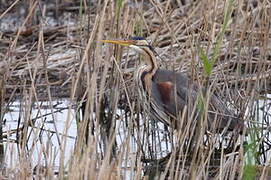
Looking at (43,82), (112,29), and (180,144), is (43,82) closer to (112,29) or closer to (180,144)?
(112,29)

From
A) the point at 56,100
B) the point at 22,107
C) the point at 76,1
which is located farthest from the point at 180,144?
the point at 76,1

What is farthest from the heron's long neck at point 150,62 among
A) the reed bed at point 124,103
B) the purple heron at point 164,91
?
the reed bed at point 124,103

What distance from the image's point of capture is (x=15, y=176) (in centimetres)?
419

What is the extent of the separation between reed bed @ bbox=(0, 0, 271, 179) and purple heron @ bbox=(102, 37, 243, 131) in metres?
0.10

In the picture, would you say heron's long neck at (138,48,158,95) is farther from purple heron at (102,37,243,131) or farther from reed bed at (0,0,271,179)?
reed bed at (0,0,271,179)

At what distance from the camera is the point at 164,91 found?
560 centimetres

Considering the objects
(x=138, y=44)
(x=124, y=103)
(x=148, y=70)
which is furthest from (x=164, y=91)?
(x=124, y=103)

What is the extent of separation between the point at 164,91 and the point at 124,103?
2.89 feet

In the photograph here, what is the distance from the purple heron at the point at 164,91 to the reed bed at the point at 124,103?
10 cm

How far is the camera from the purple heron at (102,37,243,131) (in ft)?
17.8

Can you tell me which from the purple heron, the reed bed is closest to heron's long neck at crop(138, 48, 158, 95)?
the purple heron

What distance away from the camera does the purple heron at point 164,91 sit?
5438 mm

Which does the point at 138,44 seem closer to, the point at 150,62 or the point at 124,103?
the point at 150,62

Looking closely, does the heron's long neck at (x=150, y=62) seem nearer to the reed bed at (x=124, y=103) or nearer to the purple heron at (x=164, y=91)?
the purple heron at (x=164, y=91)
